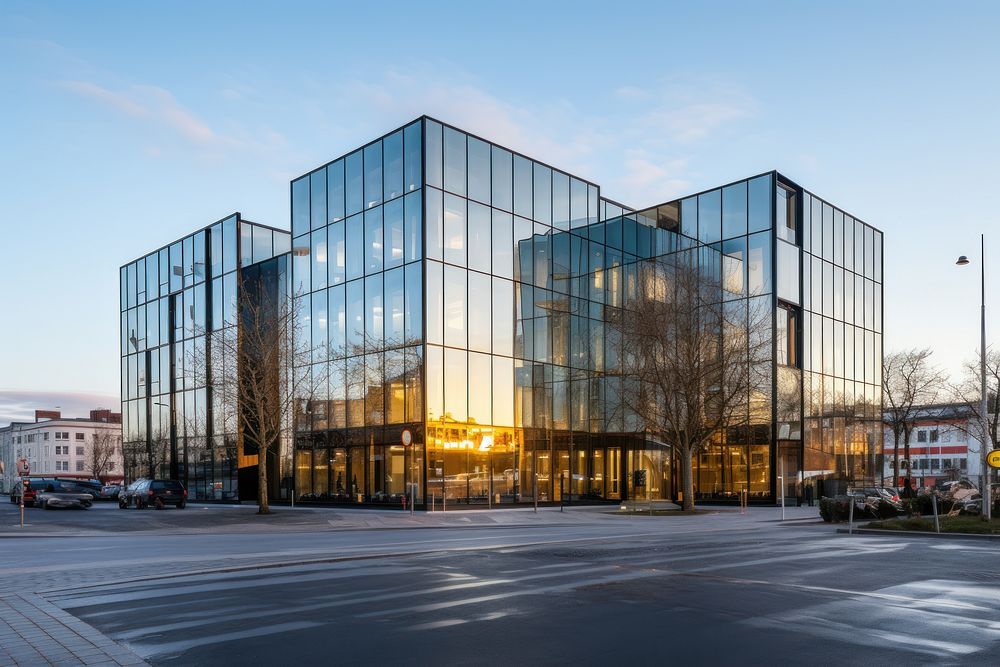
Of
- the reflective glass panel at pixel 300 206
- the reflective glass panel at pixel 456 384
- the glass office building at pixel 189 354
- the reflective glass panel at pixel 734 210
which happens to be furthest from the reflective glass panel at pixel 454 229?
the reflective glass panel at pixel 734 210

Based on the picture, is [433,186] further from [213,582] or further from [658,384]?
[213,582]

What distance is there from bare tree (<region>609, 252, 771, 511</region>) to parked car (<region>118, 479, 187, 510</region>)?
24.7 metres

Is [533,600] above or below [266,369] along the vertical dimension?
below

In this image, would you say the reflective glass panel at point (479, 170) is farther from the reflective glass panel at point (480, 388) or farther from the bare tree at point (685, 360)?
the bare tree at point (685, 360)

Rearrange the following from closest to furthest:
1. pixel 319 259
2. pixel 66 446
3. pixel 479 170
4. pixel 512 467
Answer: pixel 479 170
pixel 512 467
pixel 319 259
pixel 66 446

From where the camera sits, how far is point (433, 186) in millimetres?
39219

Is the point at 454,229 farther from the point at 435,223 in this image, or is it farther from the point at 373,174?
the point at 373,174

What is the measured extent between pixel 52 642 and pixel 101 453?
444ft

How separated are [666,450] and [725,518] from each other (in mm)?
15527

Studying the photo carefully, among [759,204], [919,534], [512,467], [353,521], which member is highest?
[759,204]

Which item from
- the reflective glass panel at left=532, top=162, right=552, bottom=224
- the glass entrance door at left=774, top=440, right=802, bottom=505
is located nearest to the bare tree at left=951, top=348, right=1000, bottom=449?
the glass entrance door at left=774, top=440, right=802, bottom=505

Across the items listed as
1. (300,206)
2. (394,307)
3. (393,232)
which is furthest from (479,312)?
(300,206)

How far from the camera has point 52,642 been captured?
8281 millimetres

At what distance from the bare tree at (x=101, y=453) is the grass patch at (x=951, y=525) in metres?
116
